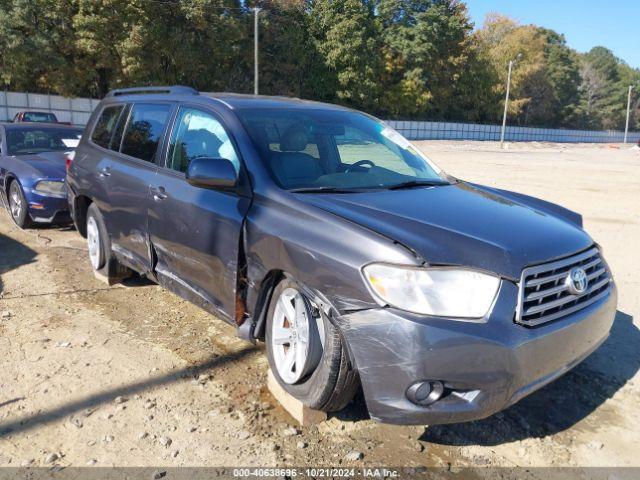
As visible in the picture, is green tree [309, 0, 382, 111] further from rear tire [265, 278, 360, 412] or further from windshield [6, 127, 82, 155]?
rear tire [265, 278, 360, 412]

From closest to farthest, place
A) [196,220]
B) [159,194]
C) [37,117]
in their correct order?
[196,220], [159,194], [37,117]

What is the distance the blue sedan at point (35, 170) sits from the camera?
747 cm

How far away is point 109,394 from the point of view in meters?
3.44

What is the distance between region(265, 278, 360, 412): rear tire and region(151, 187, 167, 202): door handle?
1.35 m

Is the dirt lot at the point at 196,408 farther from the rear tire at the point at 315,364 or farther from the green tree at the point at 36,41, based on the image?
the green tree at the point at 36,41

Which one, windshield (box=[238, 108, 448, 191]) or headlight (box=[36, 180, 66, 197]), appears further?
headlight (box=[36, 180, 66, 197])

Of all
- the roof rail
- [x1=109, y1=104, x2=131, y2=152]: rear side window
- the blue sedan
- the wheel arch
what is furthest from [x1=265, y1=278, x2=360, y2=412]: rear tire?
the blue sedan

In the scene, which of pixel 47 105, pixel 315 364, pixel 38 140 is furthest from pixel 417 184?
pixel 47 105

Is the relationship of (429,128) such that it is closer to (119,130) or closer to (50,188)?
(50,188)

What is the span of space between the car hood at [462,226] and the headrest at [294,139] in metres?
0.59

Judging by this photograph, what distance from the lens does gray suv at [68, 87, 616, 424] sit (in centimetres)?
257

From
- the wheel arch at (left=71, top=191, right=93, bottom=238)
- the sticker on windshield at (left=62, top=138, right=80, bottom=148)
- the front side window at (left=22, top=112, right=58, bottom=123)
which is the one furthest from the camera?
the front side window at (left=22, top=112, right=58, bottom=123)

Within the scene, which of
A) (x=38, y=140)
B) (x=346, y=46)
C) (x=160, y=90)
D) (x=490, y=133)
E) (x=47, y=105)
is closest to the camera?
(x=160, y=90)

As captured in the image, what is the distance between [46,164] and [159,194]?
4655mm
